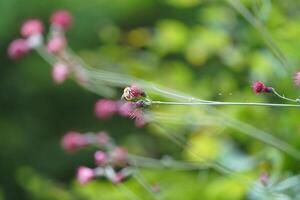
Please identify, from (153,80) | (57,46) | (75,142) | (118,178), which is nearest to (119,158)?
(118,178)

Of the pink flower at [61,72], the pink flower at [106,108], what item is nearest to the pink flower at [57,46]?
the pink flower at [61,72]

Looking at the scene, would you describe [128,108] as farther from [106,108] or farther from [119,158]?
[106,108]

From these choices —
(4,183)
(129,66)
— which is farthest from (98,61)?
(4,183)

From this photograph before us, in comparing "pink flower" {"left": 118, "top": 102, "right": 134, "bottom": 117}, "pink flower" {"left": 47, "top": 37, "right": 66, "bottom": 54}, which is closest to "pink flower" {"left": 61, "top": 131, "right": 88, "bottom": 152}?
"pink flower" {"left": 47, "top": 37, "right": 66, "bottom": 54}

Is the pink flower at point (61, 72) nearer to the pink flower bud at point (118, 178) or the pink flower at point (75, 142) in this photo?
the pink flower at point (75, 142)

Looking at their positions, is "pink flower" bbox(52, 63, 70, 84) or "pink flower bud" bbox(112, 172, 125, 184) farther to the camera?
"pink flower" bbox(52, 63, 70, 84)

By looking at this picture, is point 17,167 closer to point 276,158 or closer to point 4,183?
point 4,183

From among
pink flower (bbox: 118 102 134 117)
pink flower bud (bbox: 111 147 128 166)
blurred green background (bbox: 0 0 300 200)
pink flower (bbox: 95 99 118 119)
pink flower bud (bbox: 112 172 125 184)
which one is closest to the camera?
pink flower (bbox: 118 102 134 117)

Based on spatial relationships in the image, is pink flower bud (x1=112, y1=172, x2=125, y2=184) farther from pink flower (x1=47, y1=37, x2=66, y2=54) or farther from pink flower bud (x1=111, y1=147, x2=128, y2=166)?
pink flower (x1=47, y1=37, x2=66, y2=54)
